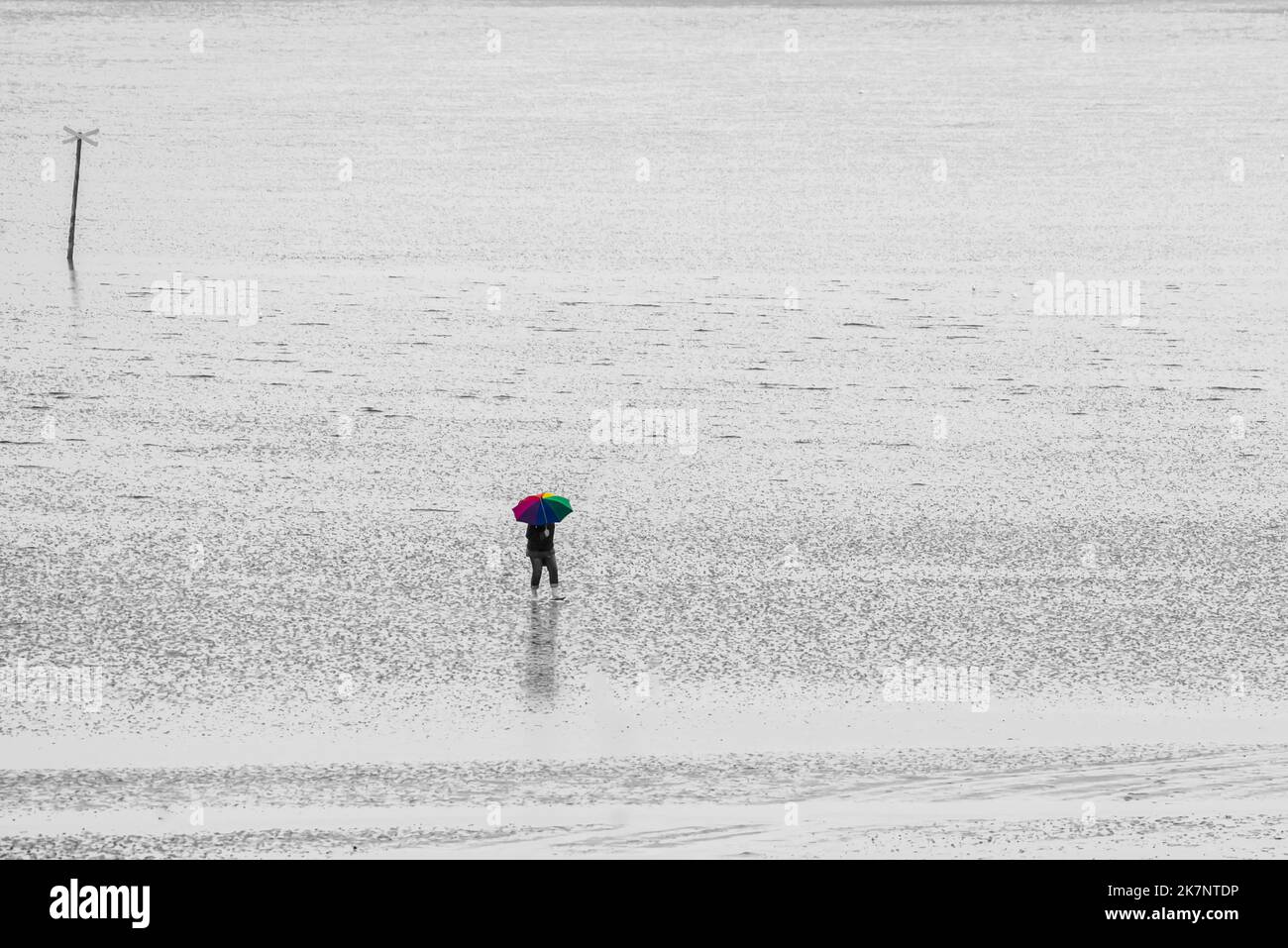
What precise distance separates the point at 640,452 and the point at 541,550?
5.97m

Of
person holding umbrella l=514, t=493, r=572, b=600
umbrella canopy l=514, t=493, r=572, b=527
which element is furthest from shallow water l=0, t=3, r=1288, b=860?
umbrella canopy l=514, t=493, r=572, b=527

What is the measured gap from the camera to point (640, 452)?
1986 centimetres

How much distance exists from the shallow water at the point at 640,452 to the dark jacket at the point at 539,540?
596 millimetres

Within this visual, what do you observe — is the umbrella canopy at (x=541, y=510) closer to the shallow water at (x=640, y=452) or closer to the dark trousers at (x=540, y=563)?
the dark trousers at (x=540, y=563)

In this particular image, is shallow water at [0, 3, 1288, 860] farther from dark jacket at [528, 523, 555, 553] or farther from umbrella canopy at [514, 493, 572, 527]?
umbrella canopy at [514, 493, 572, 527]

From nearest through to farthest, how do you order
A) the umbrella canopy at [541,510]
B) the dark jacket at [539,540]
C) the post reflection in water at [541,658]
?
the post reflection in water at [541,658], the umbrella canopy at [541,510], the dark jacket at [539,540]

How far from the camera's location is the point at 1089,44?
3280 inches

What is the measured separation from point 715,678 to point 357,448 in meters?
8.31

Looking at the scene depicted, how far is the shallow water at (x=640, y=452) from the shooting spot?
487 inches

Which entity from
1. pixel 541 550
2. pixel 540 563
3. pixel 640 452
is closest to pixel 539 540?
pixel 541 550

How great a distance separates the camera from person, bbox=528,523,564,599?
45.8 ft

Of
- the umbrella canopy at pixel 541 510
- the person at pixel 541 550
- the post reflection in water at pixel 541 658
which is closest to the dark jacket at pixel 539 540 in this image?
the person at pixel 541 550

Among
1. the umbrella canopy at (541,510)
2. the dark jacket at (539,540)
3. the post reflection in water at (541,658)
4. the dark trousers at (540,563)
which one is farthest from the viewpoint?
the dark trousers at (540,563)
